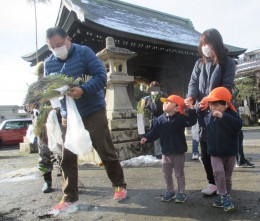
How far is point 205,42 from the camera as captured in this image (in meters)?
2.98

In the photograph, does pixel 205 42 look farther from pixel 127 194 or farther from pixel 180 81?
pixel 180 81

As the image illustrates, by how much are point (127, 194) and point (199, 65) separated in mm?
1753

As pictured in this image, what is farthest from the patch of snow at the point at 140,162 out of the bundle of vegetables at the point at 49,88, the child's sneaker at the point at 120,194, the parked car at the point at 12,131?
the parked car at the point at 12,131

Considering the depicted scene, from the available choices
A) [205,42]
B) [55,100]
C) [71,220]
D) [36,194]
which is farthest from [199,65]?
[36,194]

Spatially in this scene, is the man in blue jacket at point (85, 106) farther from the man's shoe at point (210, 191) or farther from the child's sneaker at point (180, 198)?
the man's shoe at point (210, 191)

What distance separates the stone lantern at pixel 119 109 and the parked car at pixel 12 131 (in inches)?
553

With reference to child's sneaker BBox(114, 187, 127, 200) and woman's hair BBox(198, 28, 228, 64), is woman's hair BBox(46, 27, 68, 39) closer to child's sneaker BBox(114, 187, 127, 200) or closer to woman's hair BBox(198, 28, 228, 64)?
woman's hair BBox(198, 28, 228, 64)

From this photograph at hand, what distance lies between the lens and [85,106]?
121 inches

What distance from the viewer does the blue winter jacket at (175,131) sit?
3.03m

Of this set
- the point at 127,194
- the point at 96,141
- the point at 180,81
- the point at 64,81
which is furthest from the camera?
the point at 180,81

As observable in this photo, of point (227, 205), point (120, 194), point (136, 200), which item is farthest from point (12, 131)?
point (227, 205)

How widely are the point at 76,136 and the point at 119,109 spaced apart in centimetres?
299

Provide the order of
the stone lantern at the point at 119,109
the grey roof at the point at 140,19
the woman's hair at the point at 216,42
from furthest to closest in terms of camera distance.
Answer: the grey roof at the point at 140,19
the stone lantern at the point at 119,109
the woman's hair at the point at 216,42

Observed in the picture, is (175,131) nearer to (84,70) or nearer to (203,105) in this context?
(203,105)
